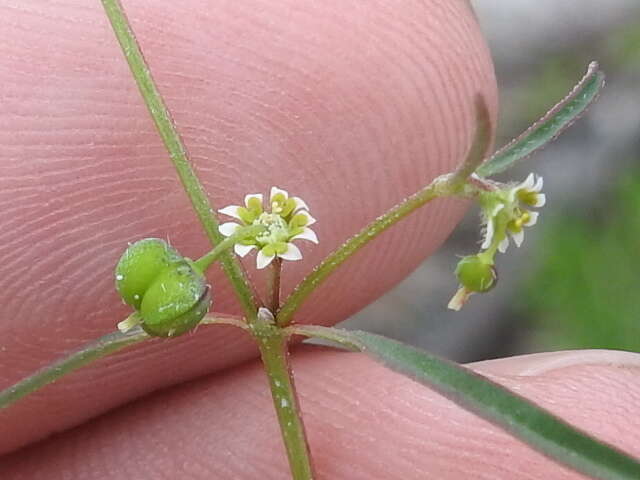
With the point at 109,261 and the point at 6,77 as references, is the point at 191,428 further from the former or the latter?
the point at 6,77

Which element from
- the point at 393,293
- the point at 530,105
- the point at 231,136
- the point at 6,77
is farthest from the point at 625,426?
the point at 530,105

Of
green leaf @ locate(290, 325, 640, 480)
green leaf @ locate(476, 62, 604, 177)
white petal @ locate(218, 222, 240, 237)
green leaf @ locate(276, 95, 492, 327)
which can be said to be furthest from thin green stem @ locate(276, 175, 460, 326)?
green leaf @ locate(290, 325, 640, 480)

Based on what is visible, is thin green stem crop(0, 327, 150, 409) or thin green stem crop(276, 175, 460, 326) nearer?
thin green stem crop(276, 175, 460, 326)

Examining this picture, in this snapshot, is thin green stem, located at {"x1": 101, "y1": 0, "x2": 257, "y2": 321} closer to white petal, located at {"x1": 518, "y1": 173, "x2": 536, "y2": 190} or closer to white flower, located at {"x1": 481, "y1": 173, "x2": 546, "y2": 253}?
white flower, located at {"x1": 481, "y1": 173, "x2": 546, "y2": 253}

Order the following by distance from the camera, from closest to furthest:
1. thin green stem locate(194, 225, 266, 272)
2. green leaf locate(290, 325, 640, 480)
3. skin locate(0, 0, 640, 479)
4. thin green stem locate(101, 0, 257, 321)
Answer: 1. green leaf locate(290, 325, 640, 480)
2. thin green stem locate(194, 225, 266, 272)
3. thin green stem locate(101, 0, 257, 321)
4. skin locate(0, 0, 640, 479)

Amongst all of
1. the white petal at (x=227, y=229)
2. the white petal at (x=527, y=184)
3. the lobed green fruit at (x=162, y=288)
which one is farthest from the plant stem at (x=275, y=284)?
the white petal at (x=527, y=184)

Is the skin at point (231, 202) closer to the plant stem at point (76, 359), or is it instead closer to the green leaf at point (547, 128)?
the plant stem at point (76, 359)
